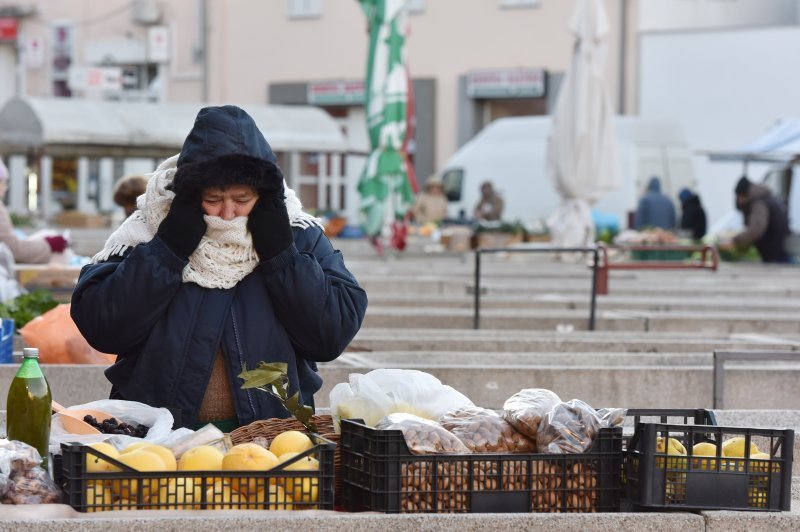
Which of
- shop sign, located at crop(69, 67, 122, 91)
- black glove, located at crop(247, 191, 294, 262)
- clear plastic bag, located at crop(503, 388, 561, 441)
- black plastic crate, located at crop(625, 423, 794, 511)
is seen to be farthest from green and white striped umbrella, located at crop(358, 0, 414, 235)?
black plastic crate, located at crop(625, 423, 794, 511)

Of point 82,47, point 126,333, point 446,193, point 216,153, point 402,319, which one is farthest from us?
point 82,47

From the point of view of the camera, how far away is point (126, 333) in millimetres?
4746

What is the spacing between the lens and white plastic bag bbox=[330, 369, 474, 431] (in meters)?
4.44

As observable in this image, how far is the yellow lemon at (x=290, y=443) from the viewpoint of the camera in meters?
4.18

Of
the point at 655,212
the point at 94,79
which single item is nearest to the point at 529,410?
the point at 655,212

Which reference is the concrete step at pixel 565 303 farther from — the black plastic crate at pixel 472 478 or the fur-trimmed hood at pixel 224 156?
the black plastic crate at pixel 472 478

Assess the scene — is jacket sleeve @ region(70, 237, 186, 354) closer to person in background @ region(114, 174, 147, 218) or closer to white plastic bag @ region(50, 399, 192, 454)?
white plastic bag @ region(50, 399, 192, 454)

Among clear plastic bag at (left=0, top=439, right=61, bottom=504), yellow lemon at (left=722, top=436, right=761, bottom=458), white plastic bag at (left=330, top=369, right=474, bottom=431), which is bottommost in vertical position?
clear plastic bag at (left=0, top=439, right=61, bottom=504)

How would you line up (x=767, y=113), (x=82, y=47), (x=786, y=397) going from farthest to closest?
1. (x=82, y=47)
2. (x=767, y=113)
3. (x=786, y=397)

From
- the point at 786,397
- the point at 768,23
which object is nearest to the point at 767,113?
the point at 768,23

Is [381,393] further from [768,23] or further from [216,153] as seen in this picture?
[768,23]

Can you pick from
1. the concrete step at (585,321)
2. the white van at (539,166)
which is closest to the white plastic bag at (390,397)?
the concrete step at (585,321)

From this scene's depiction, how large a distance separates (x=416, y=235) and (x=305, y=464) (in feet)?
77.7

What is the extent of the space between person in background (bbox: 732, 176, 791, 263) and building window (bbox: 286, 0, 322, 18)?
72.7 feet
